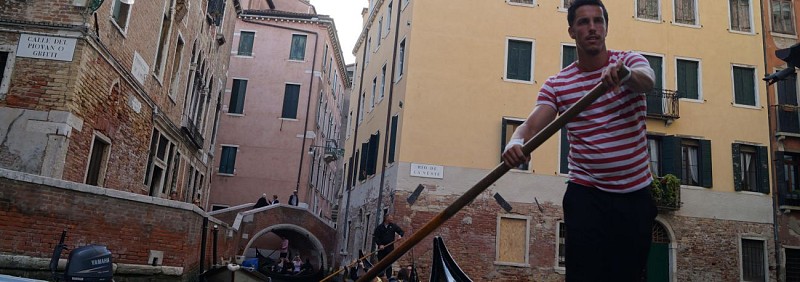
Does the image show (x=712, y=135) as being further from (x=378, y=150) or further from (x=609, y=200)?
(x=609, y=200)

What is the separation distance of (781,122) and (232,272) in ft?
42.8

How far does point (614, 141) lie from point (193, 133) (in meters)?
15.3

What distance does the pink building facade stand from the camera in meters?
23.6

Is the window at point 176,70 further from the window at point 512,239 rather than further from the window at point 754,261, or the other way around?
the window at point 754,261

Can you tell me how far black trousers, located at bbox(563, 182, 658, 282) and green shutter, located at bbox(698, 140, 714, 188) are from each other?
45.2 feet

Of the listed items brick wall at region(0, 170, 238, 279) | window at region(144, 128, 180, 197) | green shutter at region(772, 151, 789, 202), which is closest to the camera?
brick wall at region(0, 170, 238, 279)

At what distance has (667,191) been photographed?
545 inches

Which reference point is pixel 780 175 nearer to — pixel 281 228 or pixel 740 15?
pixel 740 15

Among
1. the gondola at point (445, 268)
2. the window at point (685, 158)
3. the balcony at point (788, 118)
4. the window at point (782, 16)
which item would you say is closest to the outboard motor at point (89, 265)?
the gondola at point (445, 268)

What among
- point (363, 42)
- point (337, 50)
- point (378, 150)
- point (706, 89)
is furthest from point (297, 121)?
point (706, 89)

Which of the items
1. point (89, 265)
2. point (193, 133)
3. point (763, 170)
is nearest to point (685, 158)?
point (763, 170)

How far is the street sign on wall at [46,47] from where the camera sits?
8414 millimetres

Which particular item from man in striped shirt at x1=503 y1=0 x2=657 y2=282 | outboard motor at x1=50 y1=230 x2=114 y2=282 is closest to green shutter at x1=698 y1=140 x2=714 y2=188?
outboard motor at x1=50 y1=230 x2=114 y2=282

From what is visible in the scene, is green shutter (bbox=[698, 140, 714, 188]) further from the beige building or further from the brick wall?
the brick wall
